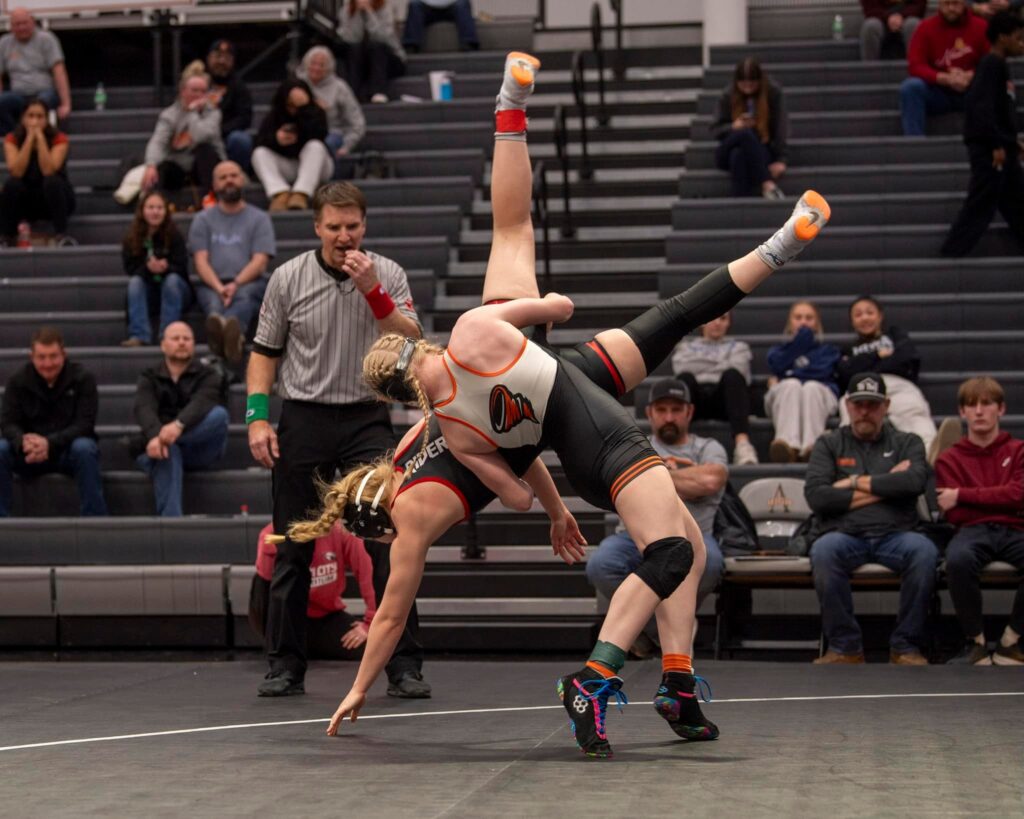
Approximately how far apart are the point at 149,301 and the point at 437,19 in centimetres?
420

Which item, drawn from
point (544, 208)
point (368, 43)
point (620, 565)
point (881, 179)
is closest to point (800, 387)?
point (620, 565)

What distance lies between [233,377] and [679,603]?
4.70 m

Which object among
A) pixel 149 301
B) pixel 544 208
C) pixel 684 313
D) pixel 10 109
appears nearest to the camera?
pixel 684 313

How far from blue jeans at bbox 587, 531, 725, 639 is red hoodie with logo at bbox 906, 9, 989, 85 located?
187 inches

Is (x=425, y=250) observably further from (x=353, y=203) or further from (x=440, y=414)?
(x=440, y=414)

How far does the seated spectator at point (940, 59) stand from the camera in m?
10.4

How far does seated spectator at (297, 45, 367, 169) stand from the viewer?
35.4 ft

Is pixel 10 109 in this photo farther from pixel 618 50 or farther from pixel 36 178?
pixel 618 50

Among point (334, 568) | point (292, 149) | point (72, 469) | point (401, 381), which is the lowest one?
point (334, 568)

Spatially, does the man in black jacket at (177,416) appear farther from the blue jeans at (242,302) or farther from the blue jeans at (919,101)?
the blue jeans at (919,101)

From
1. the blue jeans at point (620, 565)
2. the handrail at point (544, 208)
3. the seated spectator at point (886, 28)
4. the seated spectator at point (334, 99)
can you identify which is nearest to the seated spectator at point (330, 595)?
the blue jeans at point (620, 565)

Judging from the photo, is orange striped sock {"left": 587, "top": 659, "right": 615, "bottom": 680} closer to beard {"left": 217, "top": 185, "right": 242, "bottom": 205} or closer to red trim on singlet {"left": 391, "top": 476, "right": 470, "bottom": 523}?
red trim on singlet {"left": 391, "top": 476, "right": 470, "bottom": 523}

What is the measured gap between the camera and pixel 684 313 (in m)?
4.38

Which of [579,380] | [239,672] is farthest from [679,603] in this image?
[239,672]
